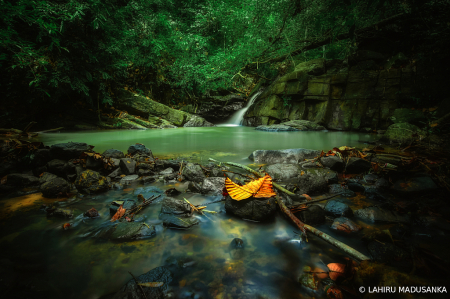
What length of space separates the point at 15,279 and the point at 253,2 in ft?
43.5

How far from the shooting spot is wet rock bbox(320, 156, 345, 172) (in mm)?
3373

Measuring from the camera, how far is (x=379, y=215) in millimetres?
1951

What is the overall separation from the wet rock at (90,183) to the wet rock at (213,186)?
1424 mm

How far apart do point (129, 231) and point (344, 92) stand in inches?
529

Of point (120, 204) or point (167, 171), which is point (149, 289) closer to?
point (120, 204)

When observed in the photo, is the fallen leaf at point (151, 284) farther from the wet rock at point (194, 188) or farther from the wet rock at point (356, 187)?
the wet rock at point (356, 187)

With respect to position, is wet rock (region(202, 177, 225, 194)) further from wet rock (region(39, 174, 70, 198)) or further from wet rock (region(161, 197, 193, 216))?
wet rock (region(39, 174, 70, 198))

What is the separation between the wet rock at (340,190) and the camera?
257 centimetres

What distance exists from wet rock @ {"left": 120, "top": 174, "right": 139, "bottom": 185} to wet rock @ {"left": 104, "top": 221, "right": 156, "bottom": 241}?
1.29 m

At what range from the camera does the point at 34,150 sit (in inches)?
129

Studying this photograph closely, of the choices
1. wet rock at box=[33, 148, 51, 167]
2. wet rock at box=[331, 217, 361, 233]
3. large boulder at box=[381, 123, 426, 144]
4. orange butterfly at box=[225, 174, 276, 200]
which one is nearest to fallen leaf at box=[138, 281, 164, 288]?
orange butterfly at box=[225, 174, 276, 200]

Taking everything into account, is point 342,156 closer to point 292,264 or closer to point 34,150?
point 292,264

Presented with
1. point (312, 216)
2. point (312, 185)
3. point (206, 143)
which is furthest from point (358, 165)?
point (206, 143)

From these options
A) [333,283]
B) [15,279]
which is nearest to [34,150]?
[15,279]
